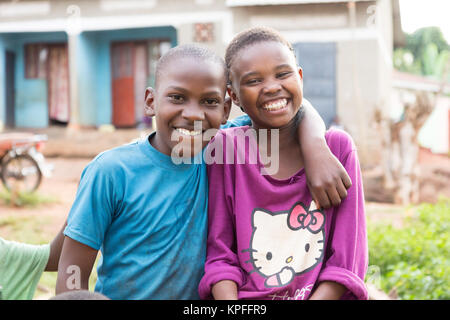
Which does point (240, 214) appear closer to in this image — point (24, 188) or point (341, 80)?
point (24, 188)

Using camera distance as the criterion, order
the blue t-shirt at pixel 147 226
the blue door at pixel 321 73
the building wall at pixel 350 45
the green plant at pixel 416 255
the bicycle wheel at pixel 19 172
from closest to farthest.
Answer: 1. the blue t-shirt at pixel 147 226
2. the green plant at pixel 416 255
3. the bicycle wheel at pixel 19 172
4. the building wall at pixel 350 45
5. the blue door at pixel 321 73

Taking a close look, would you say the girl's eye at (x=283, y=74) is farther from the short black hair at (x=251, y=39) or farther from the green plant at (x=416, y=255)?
the green plant at (x=416, y=255)

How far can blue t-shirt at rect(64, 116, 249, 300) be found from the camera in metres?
1.54

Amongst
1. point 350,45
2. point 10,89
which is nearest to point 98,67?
point 10,89

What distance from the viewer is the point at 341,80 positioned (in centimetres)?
898

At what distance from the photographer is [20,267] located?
5.84 feet

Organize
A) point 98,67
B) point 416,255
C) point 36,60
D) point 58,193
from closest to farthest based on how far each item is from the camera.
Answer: point 416,255
point 58,193
point 98,67
point 36,60

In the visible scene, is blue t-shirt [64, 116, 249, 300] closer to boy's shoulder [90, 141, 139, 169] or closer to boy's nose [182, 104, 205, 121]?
boy's shoulder [90, 141, 139, 169]

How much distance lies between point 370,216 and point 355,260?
460 cm

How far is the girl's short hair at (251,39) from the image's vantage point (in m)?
1.66

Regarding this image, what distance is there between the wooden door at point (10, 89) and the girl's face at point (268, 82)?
35.6ft

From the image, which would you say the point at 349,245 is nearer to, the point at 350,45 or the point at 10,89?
the point at 350,45

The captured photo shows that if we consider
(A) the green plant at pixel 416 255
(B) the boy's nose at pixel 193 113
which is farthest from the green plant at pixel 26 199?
(B) the boy's nose at pixel 193 113

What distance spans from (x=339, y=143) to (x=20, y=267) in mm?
1268
